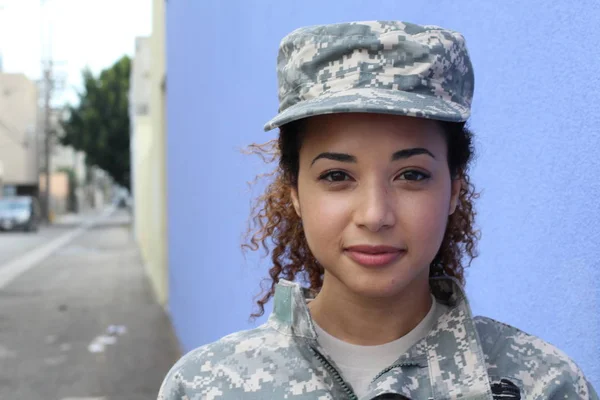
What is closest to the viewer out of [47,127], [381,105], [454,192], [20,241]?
[381,105]

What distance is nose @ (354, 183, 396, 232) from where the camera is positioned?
1139 mm

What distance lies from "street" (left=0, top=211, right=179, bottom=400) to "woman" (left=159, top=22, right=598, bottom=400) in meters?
4.85

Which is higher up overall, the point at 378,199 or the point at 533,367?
the point at 378,199

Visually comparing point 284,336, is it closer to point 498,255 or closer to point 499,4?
point 498,255

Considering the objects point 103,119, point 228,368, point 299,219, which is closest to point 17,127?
point 103,119

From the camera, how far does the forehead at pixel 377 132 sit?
1.19 m

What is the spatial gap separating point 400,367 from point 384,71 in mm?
459

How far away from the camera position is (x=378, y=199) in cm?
115

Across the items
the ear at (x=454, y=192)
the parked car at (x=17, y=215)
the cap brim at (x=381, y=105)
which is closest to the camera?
the cap brim at (x=381, y=105)

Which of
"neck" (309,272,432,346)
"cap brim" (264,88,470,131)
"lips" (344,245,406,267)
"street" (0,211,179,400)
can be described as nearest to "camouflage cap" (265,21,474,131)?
"cap brim" (264,88,470,131)

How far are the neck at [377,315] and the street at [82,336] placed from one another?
484 centimetres

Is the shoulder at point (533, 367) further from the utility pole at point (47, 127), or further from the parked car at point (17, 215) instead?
the utility pole at point (47, 127)

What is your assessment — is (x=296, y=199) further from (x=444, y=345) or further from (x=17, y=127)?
(x=17, y=127)

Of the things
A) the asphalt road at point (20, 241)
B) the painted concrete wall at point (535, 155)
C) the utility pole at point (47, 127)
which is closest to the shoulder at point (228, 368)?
the painted concrete wall at point (535, 155)
